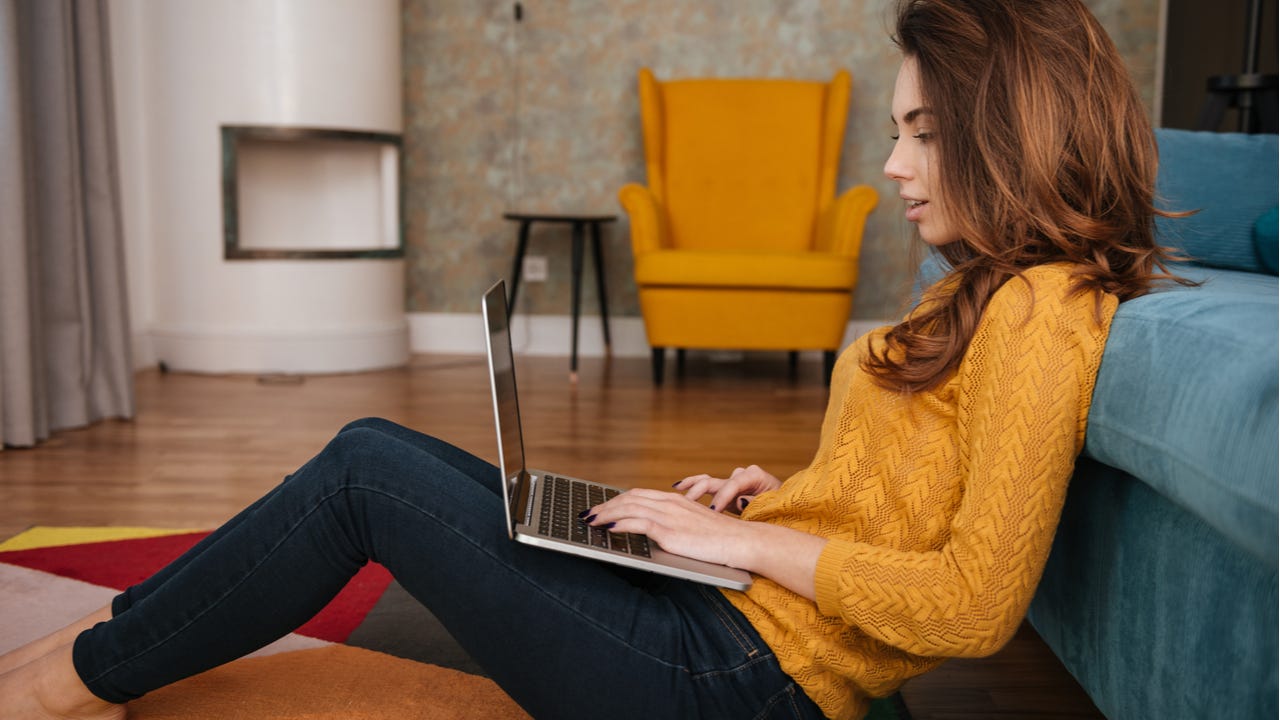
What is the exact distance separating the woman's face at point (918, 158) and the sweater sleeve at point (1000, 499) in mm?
120

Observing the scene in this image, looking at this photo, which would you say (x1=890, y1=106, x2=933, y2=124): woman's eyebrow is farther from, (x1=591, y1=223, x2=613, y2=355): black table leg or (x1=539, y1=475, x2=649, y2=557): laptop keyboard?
(x1=591, y1=223, x2=613, y2=355): black table leg

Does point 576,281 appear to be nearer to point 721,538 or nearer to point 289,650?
point 289,650

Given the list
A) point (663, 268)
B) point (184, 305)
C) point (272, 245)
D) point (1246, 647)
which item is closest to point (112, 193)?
point (184, 305)

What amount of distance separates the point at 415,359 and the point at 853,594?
3.82 metres

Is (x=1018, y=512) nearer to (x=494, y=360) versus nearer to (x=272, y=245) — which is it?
(x=494, y=360)

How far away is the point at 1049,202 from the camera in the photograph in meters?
0.94

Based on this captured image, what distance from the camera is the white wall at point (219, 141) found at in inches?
155

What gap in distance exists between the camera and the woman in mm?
879

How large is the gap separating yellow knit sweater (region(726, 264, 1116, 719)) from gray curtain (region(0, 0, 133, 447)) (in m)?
2.38

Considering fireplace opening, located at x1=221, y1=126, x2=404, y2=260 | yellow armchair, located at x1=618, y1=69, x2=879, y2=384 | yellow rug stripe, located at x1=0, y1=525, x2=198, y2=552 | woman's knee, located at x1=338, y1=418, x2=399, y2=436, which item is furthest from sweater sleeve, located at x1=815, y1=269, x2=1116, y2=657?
fireplace opening, located at x1=221, y1=126, x2=404, y2=260

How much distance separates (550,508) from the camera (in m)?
1.06

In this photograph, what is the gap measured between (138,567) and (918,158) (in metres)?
1.47

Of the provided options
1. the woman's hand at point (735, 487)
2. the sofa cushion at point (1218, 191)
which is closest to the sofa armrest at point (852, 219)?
the sofa cushion at point (1218, 191)

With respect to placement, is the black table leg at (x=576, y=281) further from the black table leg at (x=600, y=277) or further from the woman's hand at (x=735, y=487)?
the woman's hand at (x=735, y=487)
